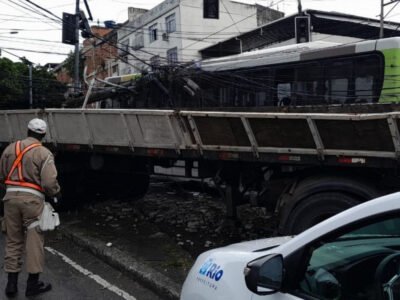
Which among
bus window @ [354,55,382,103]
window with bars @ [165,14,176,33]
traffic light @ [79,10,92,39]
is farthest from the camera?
window with bars @ [165,14,176,33]

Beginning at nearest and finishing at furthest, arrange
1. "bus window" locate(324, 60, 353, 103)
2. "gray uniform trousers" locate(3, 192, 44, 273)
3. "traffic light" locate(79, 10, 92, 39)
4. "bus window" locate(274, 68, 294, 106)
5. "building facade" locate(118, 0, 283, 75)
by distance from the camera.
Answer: "gray uniform trousers" locate(3, 192, 44, 273), "bus window" locate(324, 60, 353, 103), "bus window" locate(274, 68, 294, 106), "traffic light" locate(79, 10, 92, 39), "building facade" locate(118, 0, 283, 75)

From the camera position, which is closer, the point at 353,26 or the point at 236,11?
the point at 353,26

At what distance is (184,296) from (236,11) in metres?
35.9

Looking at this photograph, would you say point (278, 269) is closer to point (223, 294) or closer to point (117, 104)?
point (223, 294)

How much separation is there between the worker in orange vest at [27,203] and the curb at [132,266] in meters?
1.04

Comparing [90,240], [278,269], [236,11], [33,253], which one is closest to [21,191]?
[33,253]

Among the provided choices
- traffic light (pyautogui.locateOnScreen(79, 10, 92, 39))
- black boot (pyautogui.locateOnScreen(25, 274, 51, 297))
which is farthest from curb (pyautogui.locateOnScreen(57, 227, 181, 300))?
traffic light (pyautogui.locateOnScreen(79, 10, 92, 39))

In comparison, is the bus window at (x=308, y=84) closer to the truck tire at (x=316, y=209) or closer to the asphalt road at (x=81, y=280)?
the truck tire at (x=316, y=209)

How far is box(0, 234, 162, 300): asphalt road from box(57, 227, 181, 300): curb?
0.23ft

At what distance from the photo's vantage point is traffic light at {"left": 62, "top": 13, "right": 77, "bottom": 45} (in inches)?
603

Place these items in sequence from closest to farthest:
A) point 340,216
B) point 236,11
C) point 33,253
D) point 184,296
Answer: point 340,216 → point 184,296 → point 33,253 → point 236,11

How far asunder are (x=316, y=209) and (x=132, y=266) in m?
2.10

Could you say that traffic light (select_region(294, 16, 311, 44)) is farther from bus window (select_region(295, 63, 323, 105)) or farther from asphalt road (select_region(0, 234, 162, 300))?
asphalt road (select_region(0, 234, 162, 300))

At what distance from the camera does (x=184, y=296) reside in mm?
2801
